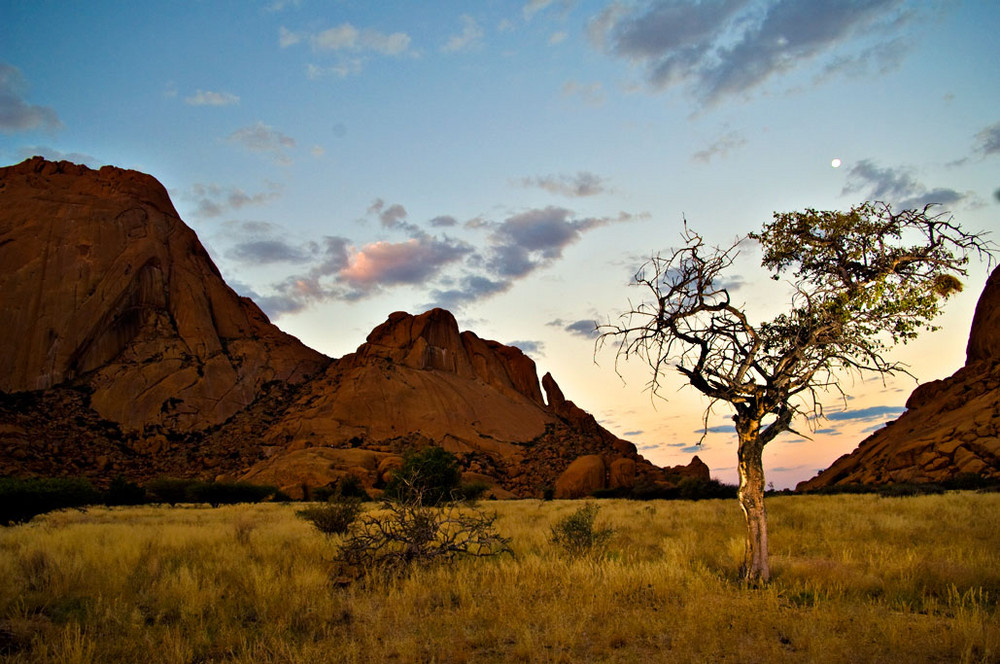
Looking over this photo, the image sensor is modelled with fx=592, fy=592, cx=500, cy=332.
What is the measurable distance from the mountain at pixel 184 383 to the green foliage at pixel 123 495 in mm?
15531

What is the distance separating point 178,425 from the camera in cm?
7262

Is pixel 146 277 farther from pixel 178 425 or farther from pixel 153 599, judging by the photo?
pixel 153 599

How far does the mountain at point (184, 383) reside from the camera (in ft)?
209

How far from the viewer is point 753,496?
919cm

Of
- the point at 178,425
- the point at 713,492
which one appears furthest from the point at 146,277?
the point at 713,492

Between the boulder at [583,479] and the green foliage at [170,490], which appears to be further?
the boulder at [583,479]

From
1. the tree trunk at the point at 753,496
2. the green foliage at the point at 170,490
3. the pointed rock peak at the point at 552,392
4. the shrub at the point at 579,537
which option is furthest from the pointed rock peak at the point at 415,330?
the tree trunk at the point at 753,496

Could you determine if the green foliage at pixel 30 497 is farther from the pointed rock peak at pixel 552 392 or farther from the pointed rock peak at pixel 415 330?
the pointed rock peak at pixel 552 392

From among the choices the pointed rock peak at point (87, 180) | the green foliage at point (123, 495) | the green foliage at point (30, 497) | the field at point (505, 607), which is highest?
the pointed rock peak at point (87, 180)

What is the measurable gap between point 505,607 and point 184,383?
80.6m

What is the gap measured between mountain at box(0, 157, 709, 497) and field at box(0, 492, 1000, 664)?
1725 inches

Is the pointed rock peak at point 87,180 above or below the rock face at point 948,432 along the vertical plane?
above

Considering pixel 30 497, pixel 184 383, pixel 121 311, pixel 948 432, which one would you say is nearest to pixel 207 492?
pixel 30 497

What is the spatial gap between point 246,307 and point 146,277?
60.6 ft
